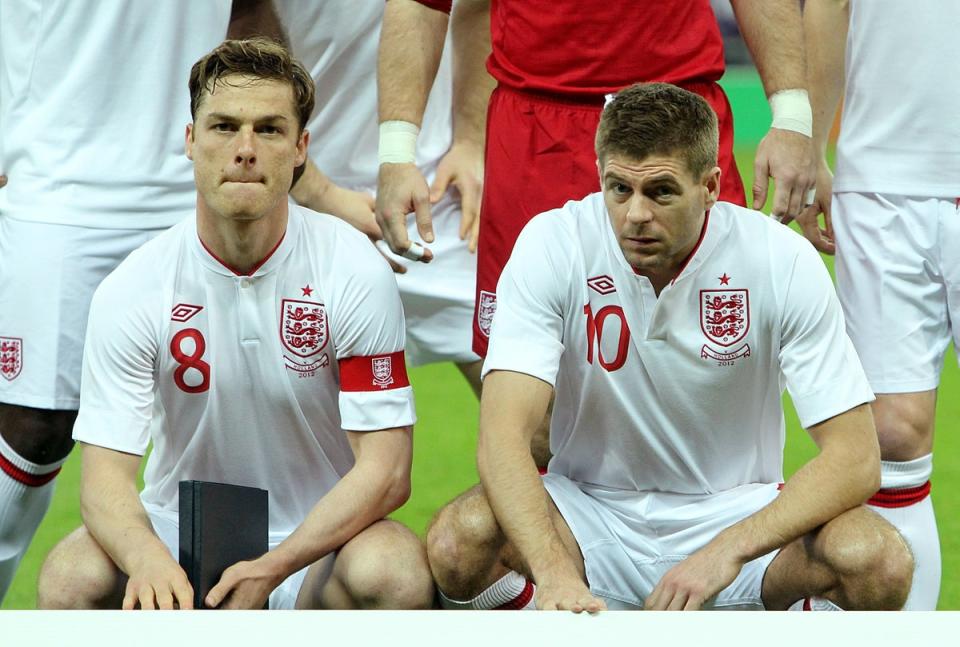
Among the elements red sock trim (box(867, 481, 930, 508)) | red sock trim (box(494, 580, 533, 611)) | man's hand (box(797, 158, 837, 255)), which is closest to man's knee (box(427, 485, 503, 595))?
red sock trim (box(494, 580, 533, 611))

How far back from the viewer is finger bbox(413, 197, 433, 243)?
3.57 metres

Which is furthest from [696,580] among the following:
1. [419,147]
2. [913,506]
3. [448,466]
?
[448,466]

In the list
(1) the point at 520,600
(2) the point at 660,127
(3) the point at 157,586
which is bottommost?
(1) the point at 520,600

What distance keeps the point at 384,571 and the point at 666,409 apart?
0.70 meters

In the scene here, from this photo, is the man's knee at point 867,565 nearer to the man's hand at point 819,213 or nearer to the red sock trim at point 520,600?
the red sock trim at point 520,600

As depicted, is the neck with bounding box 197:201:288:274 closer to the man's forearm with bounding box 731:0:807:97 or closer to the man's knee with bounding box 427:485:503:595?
the man's knee with bounding box 427:485:503:595

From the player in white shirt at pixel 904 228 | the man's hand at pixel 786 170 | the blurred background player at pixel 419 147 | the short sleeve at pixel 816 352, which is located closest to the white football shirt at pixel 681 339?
the short sleeve at pixel 816 352

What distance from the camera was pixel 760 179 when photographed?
11.6 ft

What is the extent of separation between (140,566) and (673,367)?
117 cm

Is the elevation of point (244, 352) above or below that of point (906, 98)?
below

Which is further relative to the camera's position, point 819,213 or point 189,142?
point 819,213

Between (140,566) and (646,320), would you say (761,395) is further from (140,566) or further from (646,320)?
(140,566)

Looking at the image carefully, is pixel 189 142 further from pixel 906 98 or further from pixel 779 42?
pixel 906 98

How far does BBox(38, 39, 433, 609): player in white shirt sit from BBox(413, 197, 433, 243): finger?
0.13 meters
